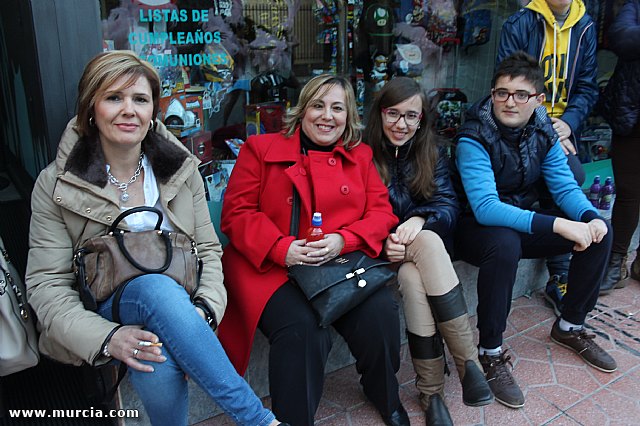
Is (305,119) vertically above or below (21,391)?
above

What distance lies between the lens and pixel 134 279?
208 cm

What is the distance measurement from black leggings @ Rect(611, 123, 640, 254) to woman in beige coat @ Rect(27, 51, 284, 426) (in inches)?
114

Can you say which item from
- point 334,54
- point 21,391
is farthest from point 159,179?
point 334,54

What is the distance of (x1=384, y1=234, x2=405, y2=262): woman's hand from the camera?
2.70 meters

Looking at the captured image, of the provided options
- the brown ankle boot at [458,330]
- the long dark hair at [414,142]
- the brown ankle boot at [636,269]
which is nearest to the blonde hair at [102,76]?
the long dark hair at [414,142]

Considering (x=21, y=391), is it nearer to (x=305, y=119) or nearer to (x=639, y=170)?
(x=305, y=119)

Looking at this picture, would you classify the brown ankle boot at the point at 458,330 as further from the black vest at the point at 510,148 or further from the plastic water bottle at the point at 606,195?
the plastic water bottle at the point at 606,195

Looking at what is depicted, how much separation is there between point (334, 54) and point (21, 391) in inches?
135

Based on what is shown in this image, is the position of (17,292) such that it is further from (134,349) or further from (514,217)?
(514,217)

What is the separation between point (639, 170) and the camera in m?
3.74

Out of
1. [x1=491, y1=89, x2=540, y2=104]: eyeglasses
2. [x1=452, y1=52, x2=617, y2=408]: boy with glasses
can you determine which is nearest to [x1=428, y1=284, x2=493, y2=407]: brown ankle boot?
[x1=452, y1=52, x2=617, y2=408]: boy with glasses

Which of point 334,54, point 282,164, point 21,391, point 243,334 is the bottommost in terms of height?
point 21,391

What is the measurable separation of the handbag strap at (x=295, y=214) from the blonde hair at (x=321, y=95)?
342 millimetres

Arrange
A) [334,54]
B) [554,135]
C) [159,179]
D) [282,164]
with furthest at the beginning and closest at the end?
[334,54] < [554,135] < [282,164] < [159,179]
